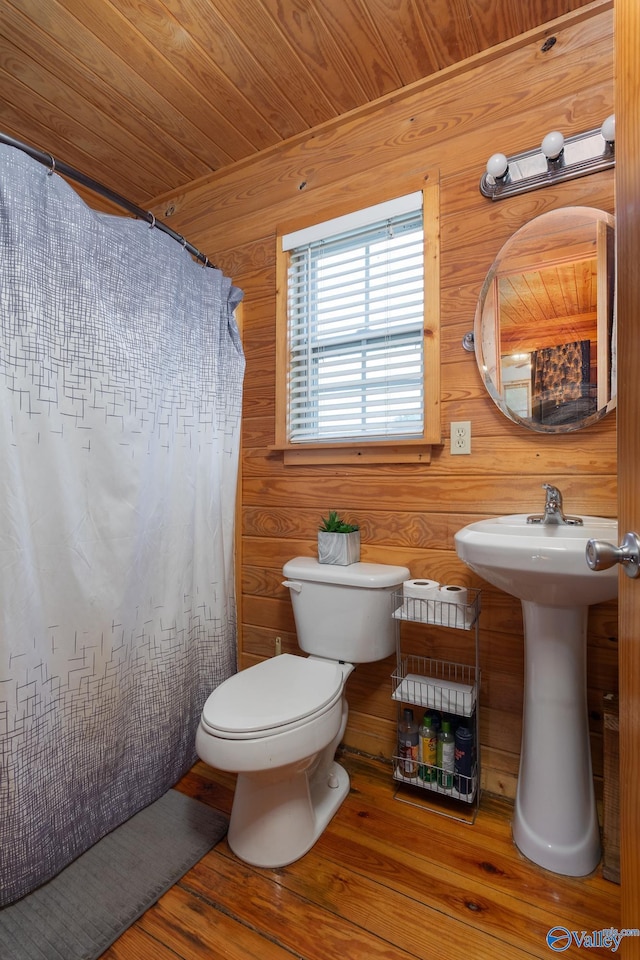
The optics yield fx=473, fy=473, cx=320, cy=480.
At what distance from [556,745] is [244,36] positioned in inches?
89.0

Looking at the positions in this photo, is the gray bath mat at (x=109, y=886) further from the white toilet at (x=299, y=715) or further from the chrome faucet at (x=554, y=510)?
the chrome faucet at (x=554, y=510)

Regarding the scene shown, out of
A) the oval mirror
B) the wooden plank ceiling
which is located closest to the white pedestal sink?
the oval mirror

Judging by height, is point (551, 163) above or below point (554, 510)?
above

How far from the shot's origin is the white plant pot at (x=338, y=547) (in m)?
1.66

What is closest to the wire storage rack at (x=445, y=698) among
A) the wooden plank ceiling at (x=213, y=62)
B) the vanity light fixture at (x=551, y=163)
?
the vanity light fixture at (x=551, y=163)

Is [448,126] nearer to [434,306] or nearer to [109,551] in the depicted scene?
[434,306]

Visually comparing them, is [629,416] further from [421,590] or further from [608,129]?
[608,129]

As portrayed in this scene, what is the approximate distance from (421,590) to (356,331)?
38.7 inches

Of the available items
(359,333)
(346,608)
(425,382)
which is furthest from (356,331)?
(346,608)

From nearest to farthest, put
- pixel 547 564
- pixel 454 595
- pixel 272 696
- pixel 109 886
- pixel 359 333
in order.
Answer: pixel 547 564
pixel 109 886
pixel 272 696
pixel 454 595
pixel 359 333

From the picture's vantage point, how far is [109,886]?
3.95 feet

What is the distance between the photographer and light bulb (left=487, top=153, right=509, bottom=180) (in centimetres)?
143

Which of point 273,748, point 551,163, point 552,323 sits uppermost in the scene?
point 551,163

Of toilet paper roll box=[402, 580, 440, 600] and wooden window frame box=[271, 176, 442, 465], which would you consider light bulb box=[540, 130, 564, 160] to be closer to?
wooden window frame box=[271, 176, 442, 465]
